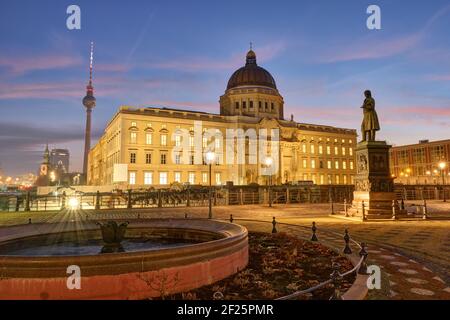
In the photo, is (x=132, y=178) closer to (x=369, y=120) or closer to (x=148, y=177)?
(x=148, y=177)

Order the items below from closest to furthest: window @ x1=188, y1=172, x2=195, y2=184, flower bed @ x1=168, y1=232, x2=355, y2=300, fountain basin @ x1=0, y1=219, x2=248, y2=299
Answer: fountain basin @ x1=0, y1=219, x2=248, y2=299 → flower bed @ x1=168, y1=232, x2=355, y2=300 → window @ x1=188, y1=172, x2=195, y2=184

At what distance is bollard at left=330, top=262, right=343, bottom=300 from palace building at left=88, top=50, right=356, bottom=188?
51462 mm

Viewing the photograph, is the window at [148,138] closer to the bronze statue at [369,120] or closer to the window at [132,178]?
the window at [132,178]

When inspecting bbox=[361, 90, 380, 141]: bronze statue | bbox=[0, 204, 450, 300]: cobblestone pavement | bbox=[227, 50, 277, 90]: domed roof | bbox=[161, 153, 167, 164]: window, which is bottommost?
bbox=[0, 204, 450, 300]: cobblestone pavement

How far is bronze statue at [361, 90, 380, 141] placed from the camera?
18542 mm

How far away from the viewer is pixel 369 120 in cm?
1870

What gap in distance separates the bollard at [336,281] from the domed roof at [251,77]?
74.0 metres

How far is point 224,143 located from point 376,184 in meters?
48.0

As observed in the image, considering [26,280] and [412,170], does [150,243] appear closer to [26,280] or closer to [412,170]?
[26,280]

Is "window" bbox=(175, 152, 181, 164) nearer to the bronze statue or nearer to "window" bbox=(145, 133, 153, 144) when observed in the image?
"window" bbox=(145, 133, 153, 144)

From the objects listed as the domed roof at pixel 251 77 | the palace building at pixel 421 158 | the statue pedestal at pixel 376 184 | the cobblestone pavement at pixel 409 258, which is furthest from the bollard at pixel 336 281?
the palace building at pixel 421 158

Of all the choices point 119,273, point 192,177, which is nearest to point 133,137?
point 192,177

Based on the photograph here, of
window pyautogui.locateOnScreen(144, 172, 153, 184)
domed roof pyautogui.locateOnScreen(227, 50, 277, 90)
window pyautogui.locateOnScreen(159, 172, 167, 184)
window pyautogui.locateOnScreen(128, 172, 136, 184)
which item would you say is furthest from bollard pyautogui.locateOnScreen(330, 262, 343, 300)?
domed roof pyautogui.locateOnScreen(227, 50, 277, 90)

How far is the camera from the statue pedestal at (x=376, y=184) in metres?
17.7
